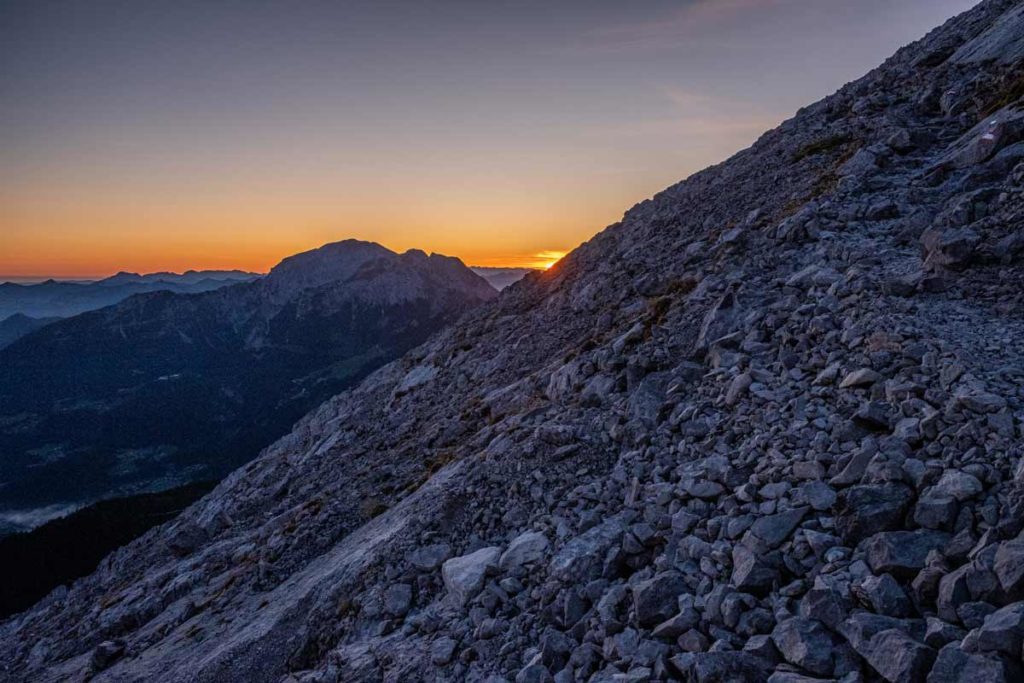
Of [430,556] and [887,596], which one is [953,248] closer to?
[887,596]

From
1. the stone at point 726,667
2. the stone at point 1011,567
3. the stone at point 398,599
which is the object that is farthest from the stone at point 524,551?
the stone at point 1011,567

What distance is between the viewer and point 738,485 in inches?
420

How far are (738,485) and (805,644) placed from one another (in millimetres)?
3633

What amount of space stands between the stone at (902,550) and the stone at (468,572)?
8290 millimetres

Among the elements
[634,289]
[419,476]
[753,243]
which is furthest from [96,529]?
[753,243]

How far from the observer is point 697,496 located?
1102cm

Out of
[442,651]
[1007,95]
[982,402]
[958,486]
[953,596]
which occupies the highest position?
[1007,95]

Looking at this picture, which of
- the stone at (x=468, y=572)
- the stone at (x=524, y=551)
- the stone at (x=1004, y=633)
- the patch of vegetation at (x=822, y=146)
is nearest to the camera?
the stone at (x=1004, y=633)

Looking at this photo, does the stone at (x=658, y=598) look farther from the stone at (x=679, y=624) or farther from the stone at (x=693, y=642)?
the stone at (x=693, y=642)

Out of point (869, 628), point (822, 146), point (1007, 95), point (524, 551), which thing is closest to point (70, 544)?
point (524, 551)

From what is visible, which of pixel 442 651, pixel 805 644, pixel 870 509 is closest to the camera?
pixel 805 644

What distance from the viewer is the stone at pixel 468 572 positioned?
43.0 ft

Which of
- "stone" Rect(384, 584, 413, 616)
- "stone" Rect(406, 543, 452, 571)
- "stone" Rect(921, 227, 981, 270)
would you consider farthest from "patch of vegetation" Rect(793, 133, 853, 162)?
"stone" Rect(384, 584, 413, 616)

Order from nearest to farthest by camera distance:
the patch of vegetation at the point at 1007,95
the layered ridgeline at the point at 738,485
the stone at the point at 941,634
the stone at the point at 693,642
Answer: the stone at the point at 941,634 < the layered ridgeline at the point at 738,485 < the stone at the point at 693,642 < the patch of vegetation at the point at 1007,95
